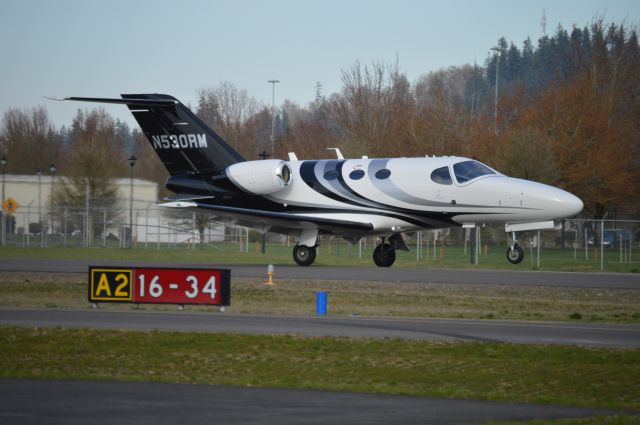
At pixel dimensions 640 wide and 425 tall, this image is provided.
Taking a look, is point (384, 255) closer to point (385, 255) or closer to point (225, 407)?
point (385, 255)

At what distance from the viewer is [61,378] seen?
13000mm

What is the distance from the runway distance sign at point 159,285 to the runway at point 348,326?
19.7 inches

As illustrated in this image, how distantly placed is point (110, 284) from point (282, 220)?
13022mm

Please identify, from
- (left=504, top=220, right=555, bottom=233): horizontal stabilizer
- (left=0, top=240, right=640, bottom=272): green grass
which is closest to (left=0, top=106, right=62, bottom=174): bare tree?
(left=0, top=240, right=640, bottom=272): green grass

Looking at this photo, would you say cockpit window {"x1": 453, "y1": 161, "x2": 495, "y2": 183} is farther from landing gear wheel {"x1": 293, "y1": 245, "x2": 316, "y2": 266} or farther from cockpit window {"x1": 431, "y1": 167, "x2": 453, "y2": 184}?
landing gear wheel {"x1": 293, "y1": 245, "x2": 316, "y2": 266}

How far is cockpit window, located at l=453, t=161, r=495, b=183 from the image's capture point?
107ft

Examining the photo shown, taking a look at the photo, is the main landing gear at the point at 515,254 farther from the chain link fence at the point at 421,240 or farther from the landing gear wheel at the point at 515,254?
the chain link fence at the point at 421,240

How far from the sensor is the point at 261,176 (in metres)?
34.2

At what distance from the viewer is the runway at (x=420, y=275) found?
2900cm

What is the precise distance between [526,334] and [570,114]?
47897 millimetres

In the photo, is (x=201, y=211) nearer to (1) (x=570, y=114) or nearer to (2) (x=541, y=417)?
(2) (x=541, y=417)

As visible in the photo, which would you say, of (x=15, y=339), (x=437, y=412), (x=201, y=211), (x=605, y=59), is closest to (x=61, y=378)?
(x=15, y=339)

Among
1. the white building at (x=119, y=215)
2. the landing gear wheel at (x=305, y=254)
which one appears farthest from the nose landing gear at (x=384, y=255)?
the white building at (x=119, y=215)

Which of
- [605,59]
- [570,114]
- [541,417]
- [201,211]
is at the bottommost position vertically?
[541,417]
